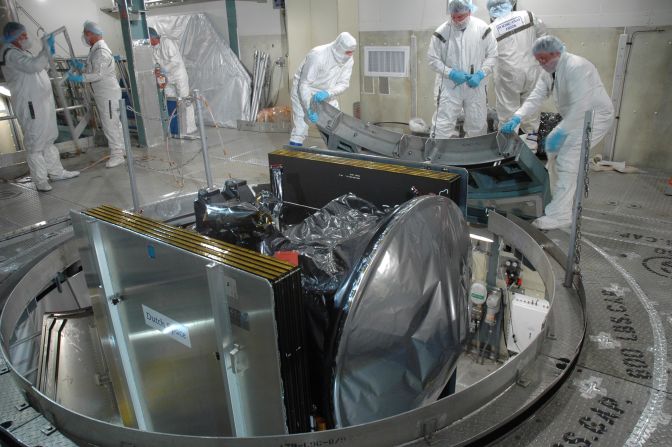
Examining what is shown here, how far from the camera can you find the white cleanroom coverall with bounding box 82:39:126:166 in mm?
5379

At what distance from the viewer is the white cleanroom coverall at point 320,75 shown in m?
5.23

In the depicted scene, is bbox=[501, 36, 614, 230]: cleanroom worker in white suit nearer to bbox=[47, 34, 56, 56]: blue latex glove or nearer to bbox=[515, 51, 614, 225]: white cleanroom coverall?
bbox=[515, 51, 614, 225]: white cleanroom coverall

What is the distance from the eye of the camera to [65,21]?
5605 mm

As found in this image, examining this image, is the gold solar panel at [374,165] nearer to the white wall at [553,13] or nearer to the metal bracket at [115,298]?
the metal bracket at [115,298]

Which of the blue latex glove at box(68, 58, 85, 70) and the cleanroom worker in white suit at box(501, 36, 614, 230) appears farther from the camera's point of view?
the blue latex glove at box(68, 58, 85, 70)

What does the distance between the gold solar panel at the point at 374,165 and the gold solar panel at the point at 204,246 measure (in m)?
0.99

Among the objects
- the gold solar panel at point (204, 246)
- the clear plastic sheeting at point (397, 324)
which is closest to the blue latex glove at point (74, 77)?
the gold solar panel at point (204, 246)

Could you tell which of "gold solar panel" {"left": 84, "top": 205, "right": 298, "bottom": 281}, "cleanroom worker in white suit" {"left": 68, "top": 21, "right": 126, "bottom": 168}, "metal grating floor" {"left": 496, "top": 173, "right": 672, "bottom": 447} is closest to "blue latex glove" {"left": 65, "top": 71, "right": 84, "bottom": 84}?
"cleanroom worker in white suit" {"left": 68, "top": 21, "right": 126, "bottom": 168}

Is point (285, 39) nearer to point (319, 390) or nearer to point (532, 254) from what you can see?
point (532, 254)

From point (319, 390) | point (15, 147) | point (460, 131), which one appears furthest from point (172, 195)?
point (319, 390)

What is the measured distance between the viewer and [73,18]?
569 centimetres

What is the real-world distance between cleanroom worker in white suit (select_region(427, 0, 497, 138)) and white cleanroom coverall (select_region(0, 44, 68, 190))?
3708 mm

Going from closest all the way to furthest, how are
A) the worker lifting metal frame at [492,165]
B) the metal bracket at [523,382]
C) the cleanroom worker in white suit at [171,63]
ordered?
the metal bracket at [523,382] → the worker lifting metal frame at [492,165] → the cleanroom worker in white suit at [171,63]

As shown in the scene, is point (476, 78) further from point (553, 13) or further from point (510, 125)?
point (510, 125)
